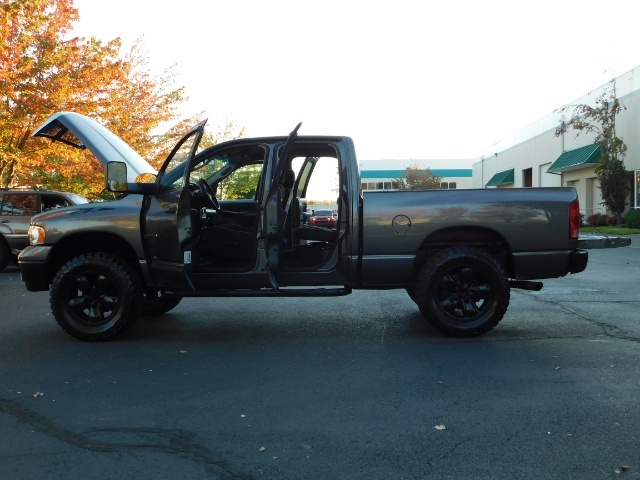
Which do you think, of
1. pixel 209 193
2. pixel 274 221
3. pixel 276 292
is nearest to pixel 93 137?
pixel 209 193

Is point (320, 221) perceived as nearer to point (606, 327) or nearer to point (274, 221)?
point (274, 221)

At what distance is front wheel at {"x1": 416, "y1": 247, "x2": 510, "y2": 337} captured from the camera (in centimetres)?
587

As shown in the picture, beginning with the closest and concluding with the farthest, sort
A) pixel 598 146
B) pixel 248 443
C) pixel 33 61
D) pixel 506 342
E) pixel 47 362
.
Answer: pixel 248 443
pixel 47 362
pixel 506 342
pixel 33 61
pixel 598 146

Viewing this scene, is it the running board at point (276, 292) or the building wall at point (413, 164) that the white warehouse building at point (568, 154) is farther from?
the running board at point (276, 292)

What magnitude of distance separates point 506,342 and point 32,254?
4.87 m

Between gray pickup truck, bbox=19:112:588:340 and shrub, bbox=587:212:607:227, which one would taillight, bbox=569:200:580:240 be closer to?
gray pickup truck, bbox=19:112:588:340

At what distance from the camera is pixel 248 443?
347 cm

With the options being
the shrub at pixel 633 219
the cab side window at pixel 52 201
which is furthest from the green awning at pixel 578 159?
the cab side window at pixel 52 201

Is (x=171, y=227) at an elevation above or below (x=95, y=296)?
above

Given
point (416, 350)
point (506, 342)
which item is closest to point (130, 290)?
point (416, 350)

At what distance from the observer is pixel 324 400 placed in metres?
4.20

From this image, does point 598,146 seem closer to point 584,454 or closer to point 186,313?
point 186,313

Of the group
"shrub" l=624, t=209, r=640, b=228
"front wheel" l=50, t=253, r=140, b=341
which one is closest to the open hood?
"front wheel" l=50, t=253, r=140, b=341

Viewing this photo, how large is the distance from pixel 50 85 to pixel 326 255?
12.7 metres
